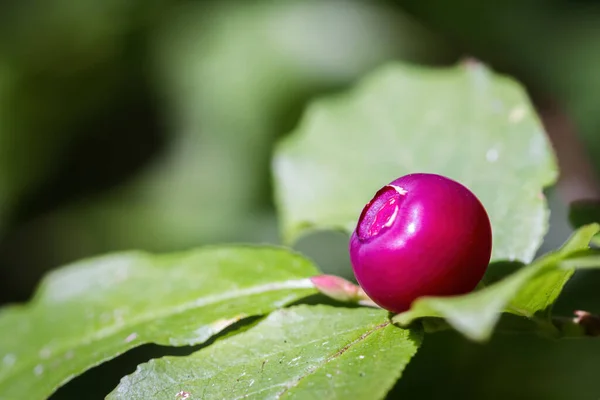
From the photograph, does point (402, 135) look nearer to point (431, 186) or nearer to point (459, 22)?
point (431, 186)

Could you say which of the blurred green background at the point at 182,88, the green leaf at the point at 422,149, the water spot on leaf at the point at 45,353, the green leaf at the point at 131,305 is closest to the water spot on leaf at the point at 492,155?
the green leaf at the point at 422,149

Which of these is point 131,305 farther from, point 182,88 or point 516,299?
point 182,88

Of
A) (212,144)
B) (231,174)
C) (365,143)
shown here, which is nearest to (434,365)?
(365,143)

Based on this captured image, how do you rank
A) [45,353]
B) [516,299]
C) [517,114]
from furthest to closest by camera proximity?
[517,114]
[45,353]
[516,299]

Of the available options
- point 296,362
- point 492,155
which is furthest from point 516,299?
point 492,155

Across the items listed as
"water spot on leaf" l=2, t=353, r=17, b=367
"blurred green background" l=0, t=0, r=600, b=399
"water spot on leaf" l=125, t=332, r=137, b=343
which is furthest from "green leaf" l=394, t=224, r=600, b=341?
"blurred green background" l=0, t=0, r=600, b=399
